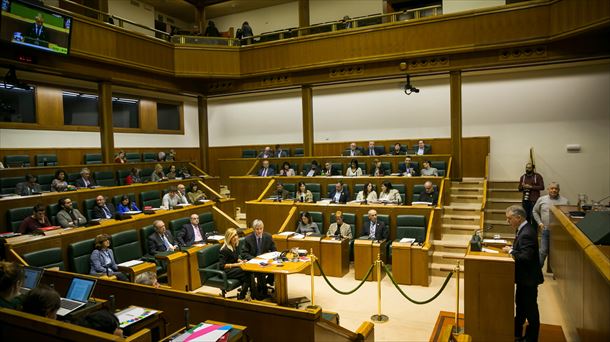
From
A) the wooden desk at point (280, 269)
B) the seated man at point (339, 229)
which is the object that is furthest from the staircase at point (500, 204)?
the wooden desk at point (280, 269)

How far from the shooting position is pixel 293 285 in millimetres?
6129

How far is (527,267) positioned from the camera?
11.7 ft

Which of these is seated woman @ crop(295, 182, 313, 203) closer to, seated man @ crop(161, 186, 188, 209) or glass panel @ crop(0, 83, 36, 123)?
seated man @ crop(161, 186, 188, 209)

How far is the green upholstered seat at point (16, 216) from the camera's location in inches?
237

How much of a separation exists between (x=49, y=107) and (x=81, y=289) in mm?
9189

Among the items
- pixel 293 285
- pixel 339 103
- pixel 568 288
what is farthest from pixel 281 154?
pixel 568 288

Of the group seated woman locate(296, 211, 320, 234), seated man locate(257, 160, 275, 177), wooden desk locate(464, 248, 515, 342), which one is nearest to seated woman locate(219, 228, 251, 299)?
seated woman locate(296, 211, 320, 234)

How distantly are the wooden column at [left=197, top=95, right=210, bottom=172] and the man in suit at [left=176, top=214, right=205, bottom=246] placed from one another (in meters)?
7.33

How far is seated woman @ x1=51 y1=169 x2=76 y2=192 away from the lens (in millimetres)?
7691

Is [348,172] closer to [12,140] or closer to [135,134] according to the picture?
[135,134]

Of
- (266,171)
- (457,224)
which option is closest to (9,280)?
(457,224)

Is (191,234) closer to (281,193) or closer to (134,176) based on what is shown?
(281,193)

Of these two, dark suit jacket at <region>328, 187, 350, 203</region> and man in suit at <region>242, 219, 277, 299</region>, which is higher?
dark suit jacket at <region>328, 187, 350, 203</region>

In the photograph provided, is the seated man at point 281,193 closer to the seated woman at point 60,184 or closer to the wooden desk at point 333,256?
the wooden desk at point 333,256
